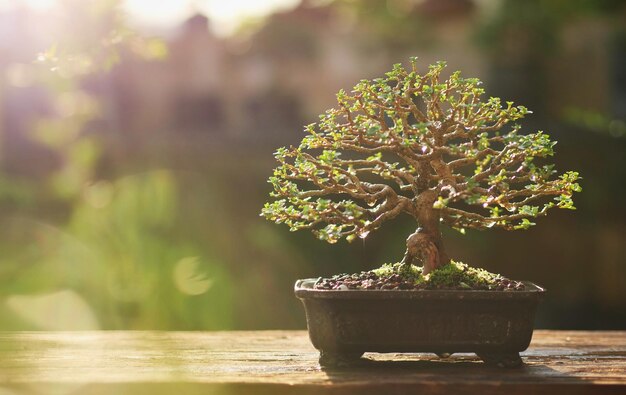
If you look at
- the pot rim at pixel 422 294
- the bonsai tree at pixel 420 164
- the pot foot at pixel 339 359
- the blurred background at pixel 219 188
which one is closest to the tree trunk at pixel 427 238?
the bonsai tree at pixel 420 164

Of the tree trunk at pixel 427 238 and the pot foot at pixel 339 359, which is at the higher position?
the tree trunk at pixel 427 238

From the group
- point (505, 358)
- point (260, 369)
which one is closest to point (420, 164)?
point (505, 358)

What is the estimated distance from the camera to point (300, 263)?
660 cm

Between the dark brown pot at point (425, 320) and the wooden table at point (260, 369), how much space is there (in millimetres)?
65

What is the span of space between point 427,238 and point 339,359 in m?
0.41

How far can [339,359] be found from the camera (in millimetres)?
2014

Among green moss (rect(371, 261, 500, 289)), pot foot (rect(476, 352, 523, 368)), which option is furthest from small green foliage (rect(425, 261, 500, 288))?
pot foot (rect(476, 352, 523, 368))

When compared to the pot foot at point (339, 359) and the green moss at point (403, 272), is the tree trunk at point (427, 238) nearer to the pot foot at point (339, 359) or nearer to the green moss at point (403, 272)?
the green moss at point (403, 272)

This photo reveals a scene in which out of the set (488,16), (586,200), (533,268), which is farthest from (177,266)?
(488,16)

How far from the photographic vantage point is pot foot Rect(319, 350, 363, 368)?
6.58 feet

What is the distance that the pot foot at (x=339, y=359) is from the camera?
2.01 m

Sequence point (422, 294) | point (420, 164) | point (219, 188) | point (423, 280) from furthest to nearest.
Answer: point (219, 188)
point (420, 164)
point (423, 280)
point (422, 294)

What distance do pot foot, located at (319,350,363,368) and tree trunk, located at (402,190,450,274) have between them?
301mm

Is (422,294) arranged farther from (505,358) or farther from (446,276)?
(505,358)
